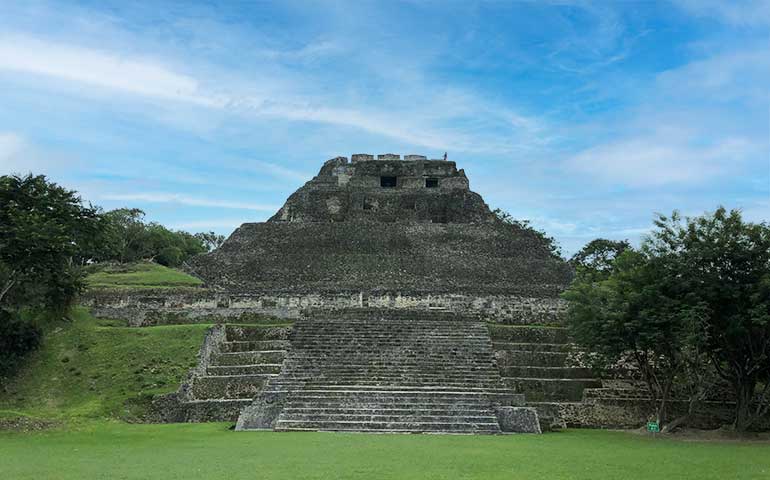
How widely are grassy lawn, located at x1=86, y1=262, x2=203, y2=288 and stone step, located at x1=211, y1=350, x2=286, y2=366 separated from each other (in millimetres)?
7275

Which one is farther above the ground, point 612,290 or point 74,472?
point 612,290

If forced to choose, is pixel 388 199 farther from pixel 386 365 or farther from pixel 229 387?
pixel 229 387

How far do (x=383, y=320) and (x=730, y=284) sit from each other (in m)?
9.19

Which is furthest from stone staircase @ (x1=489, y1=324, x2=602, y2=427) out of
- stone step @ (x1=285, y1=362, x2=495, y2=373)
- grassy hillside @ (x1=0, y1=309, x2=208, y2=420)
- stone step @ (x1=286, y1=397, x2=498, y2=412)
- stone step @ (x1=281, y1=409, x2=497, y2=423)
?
grassy hillside @ (x1=0, y1=309, x2=208, y2=420)

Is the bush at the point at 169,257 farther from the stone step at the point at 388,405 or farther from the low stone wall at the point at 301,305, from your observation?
the stone step at the point at 388,405

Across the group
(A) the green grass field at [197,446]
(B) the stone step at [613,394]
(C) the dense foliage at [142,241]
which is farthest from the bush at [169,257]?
(B) the stone step at [613,394]

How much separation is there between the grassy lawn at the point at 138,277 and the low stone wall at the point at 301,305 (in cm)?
182

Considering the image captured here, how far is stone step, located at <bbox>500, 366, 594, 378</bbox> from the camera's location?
62.7ft

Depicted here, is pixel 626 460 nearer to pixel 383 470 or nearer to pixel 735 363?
pixel 383 470

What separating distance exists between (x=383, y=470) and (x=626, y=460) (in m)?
4.16

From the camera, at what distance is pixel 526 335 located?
70.7 ft

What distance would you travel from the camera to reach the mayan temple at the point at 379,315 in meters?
16.9

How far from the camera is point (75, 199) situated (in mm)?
20875

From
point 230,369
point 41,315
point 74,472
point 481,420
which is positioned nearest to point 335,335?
point 230,369
